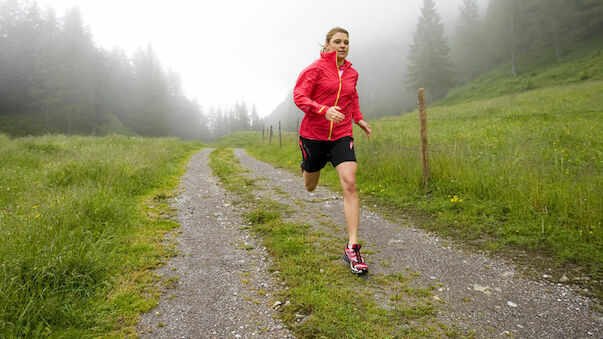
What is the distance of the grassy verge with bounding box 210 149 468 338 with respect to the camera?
2.09 m

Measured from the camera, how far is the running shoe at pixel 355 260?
2891mm

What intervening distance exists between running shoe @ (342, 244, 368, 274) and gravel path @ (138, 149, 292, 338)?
2.73ft

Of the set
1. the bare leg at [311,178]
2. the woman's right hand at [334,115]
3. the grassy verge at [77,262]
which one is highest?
the woman's right hand at [334,115]

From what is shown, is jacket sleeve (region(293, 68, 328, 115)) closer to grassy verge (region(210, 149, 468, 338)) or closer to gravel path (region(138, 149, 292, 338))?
grassy verge (region(210, 149, 468, 338))

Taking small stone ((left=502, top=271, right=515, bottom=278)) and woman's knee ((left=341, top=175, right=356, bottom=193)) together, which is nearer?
small stone ((left=502, top=271, right=515, bottom=278))

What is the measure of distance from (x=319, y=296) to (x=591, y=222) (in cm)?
357

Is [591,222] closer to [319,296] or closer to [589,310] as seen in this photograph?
[589,310]

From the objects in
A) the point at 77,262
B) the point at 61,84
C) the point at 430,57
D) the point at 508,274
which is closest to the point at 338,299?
the point at 508,274

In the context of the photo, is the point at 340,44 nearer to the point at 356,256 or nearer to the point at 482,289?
the point at 356,256

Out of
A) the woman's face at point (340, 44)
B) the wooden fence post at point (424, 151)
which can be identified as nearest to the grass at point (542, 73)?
Answer: the wooden fence post at point (424, 151)

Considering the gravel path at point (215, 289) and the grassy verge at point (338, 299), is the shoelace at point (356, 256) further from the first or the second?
the gravel path at point (215, 289)

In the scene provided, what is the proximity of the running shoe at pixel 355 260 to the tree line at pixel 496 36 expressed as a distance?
47250mm

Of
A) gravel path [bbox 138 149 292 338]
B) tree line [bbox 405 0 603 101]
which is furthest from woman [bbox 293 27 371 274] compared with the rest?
tree line [bbox 405 0 603 101]

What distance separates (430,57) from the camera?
44.6m
